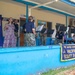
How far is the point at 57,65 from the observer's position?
9.37 metres

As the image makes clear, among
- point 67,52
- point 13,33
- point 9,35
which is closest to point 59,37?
point 67,52

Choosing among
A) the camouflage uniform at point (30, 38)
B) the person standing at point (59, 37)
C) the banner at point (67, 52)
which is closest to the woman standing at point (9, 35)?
the camouflage uniform at point (30, 38)

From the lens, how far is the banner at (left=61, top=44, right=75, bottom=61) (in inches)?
383

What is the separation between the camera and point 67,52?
9.96 m

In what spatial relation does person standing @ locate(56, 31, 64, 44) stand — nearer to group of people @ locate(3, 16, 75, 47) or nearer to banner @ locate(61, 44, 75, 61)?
banner @ locate(61, 44, 75, 61)

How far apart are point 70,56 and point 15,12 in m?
3.85

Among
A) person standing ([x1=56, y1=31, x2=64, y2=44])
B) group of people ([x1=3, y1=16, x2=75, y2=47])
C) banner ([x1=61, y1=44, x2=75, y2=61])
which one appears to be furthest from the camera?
person standing ([x1=56, y1=31, x2=64, y2=44])

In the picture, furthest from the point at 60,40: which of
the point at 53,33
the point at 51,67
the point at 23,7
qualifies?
the point at 51,67

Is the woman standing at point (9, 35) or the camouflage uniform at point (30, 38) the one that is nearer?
the camouflage uniform at point (30, 38)

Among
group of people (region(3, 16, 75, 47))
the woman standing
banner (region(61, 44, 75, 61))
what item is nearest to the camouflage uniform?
group of people (region(3, 16, 75, 47))

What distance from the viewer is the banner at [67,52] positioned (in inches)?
383

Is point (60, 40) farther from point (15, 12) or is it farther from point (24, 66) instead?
point (24, 66)

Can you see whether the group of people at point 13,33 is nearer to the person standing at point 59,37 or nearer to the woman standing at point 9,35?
the woman standing at point 9,35

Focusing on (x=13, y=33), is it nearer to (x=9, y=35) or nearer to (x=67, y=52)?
(x=9, y=35)
